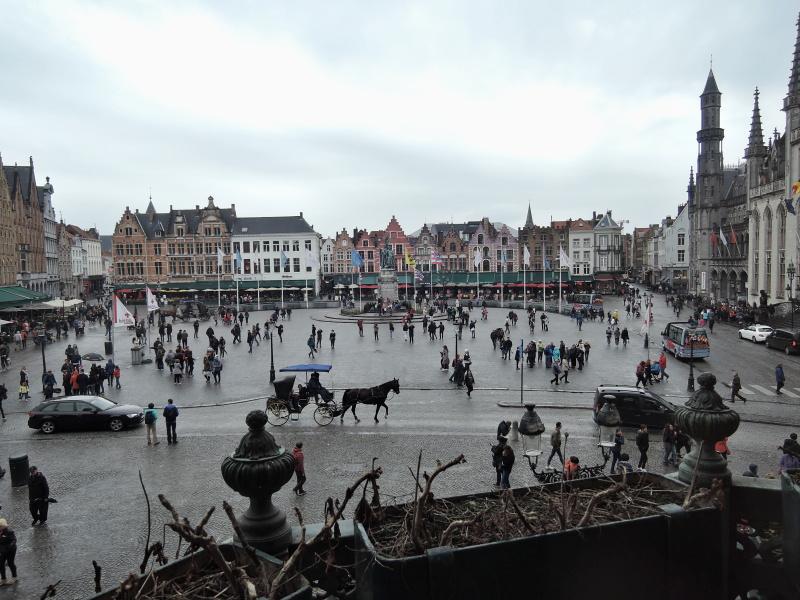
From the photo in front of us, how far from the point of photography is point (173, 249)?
91.9 meters

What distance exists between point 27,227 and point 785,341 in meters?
76.8

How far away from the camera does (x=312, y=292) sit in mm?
89375

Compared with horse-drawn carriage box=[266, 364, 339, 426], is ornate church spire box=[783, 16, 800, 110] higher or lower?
higher

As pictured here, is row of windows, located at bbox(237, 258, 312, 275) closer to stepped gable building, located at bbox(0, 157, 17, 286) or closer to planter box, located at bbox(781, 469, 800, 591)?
stepped gable building, located at bbox(0, 157, 17, 286)

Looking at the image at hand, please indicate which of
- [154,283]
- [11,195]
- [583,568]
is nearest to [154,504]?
[583,568]

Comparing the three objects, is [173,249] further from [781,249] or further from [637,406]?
[637,406]

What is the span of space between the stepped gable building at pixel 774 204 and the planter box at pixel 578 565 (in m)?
53.8

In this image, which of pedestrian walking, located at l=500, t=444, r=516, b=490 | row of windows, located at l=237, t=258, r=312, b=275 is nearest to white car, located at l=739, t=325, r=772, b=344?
pedestrian walking, located at l=500, t=444, r=516, b=490

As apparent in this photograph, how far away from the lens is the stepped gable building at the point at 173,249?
9106 centimetres

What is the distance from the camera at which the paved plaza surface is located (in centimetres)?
1145

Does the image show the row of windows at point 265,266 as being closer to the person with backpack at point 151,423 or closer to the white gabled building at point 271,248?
the white gabled building at point 271,248

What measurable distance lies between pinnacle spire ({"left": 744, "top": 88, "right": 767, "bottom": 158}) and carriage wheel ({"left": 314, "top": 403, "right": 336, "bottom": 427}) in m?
65.4

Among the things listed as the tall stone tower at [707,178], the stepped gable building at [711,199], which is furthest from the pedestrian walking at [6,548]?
the tall stone tower at [707,178]

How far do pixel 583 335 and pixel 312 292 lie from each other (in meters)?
53.8
